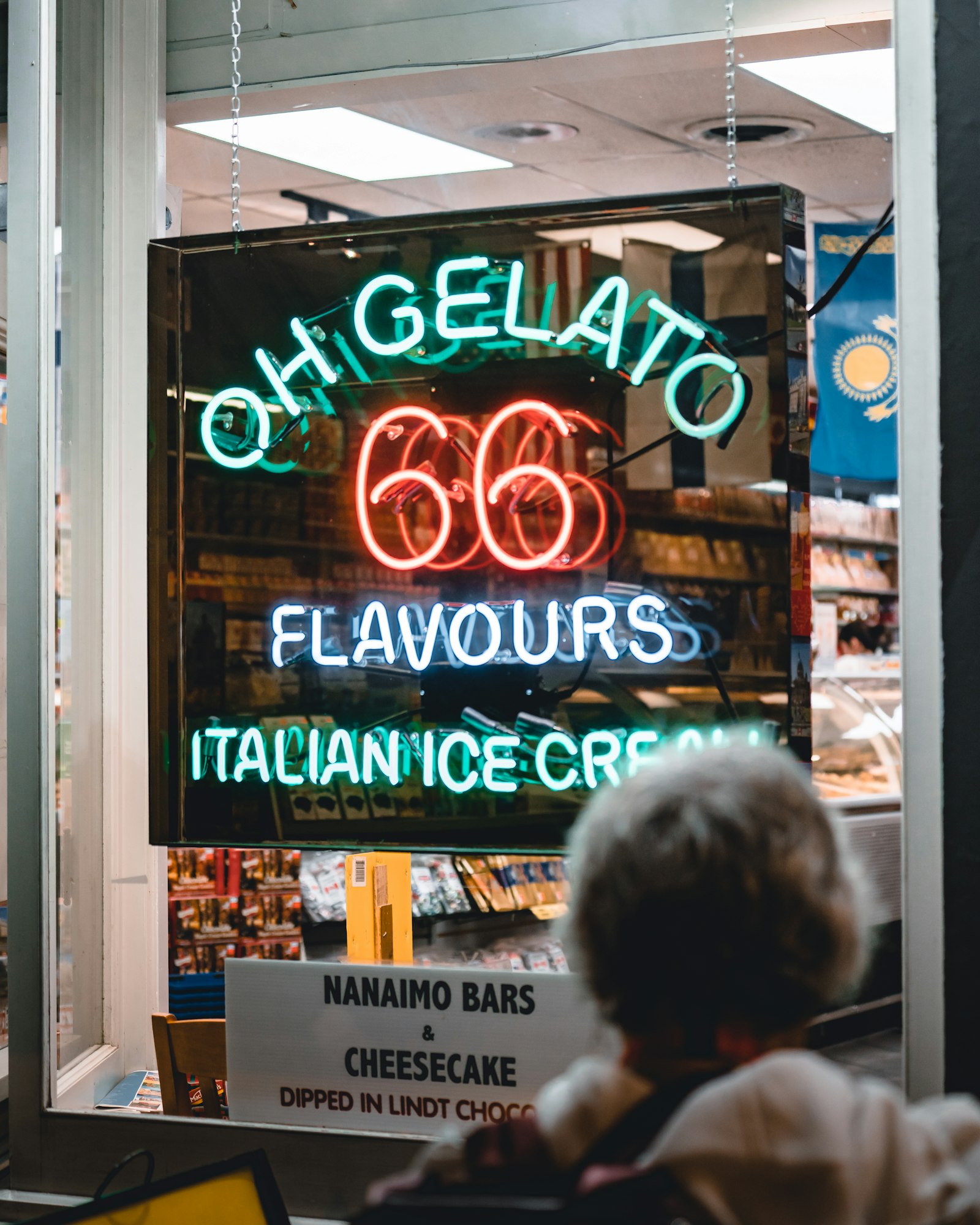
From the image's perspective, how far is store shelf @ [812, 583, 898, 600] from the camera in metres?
8.23

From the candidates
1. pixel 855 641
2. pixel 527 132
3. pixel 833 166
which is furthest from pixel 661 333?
pixel 855 641

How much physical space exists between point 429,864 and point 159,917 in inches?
33.8

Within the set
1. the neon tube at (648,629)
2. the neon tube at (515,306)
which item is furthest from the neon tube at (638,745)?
the neon tube at (515,306)

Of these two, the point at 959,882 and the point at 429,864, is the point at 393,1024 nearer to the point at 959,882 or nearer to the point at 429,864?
the point at 959,882

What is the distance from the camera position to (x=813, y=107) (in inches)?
179

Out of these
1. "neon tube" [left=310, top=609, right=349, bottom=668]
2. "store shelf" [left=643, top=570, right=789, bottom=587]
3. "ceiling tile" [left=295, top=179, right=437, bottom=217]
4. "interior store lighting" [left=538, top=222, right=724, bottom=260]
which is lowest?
"neon tube" [left=310, top=609, right=349, bottom=668]

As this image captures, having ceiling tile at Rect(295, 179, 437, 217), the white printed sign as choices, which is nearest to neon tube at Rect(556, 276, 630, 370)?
the white printed sign

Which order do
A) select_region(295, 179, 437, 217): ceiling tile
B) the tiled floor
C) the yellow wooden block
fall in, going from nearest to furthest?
1. the tiled floor
2. the yellow wooden block
3. select_region(295, 179, 437, 217): ceiling tile

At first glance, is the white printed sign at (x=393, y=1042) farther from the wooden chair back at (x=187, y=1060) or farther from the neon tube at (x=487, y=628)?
the neon tube at (x=487, y=628)

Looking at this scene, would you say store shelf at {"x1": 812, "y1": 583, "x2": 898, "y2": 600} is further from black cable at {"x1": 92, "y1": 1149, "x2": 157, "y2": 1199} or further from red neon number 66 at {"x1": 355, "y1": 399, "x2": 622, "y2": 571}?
black cable at {"x1": 92, "y1": 1149, "x2": 157, "y2": 1199}

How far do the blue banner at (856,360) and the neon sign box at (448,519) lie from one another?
7.84 feet

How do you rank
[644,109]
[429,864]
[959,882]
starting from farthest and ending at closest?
[644,109]
[429,864]
[959,882]

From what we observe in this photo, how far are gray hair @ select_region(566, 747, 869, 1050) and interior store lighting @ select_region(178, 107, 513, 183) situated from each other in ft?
9.23

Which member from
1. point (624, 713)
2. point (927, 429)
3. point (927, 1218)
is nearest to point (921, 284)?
point (927, 429)
